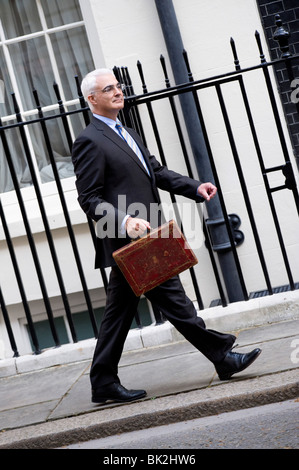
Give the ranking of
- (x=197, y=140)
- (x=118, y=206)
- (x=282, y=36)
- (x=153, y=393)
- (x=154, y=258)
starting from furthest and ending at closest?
(x=197, y=140) < (x=282, y=36) < (x=153, y=393) < (x=118, y=206) < (x=154, y=258)

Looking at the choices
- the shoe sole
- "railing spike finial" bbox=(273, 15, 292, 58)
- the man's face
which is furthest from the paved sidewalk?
"railing spike finial" bbox=(273, 15, 292, 58)

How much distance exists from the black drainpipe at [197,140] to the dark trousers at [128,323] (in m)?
2.24

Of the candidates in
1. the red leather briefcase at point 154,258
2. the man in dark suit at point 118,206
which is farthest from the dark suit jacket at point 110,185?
the red leather briefcase at point 154,258

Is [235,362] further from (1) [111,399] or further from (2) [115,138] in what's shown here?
(2) [115,138]

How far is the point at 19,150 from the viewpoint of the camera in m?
8.30

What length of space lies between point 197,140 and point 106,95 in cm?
248

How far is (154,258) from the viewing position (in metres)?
4.93

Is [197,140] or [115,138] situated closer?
[115,138]

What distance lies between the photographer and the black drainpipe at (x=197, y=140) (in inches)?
291

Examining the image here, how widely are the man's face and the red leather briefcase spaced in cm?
76

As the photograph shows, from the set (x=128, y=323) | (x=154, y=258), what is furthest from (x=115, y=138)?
(x=128, y=323)

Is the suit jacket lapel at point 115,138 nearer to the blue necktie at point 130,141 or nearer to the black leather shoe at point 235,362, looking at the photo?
the blue necktie at point 130,141

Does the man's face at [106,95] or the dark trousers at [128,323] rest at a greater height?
the man's face at [106,95]

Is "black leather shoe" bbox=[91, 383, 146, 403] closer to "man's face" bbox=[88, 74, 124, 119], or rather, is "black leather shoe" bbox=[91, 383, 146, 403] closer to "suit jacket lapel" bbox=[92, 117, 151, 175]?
"suit jacket lapel" bbox=[92, 117, 151, 175]
